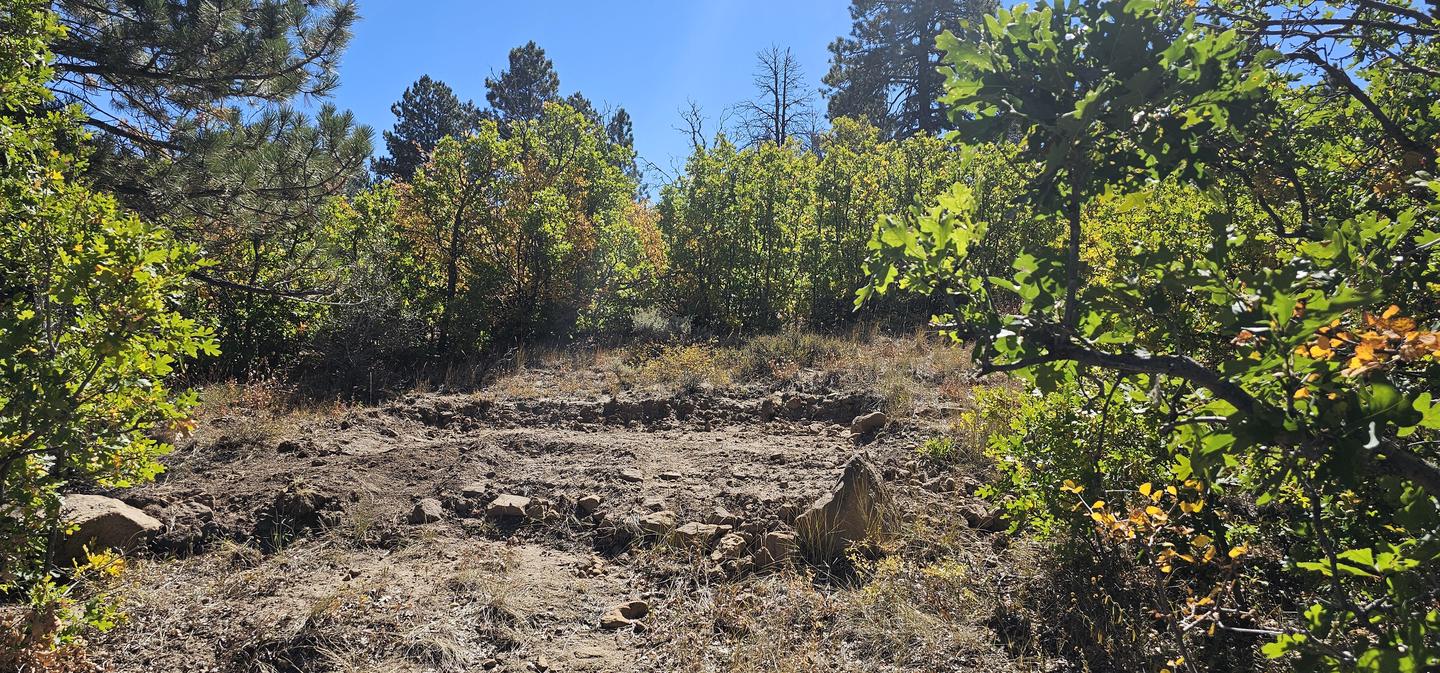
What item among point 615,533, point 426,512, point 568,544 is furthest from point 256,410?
point 615,533

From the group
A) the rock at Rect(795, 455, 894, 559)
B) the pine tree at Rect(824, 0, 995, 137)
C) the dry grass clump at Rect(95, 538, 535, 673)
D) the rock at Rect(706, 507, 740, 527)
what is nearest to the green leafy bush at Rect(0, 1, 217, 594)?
the dry grass clump at Rect(95, 538, 535, 673)

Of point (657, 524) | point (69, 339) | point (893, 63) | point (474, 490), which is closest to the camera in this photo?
point (69, 339)

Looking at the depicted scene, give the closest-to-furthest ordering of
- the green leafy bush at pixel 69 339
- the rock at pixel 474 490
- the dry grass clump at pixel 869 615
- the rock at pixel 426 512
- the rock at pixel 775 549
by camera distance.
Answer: the green leafy bush at pixel 69 339
the dry grass clump at pixel 869 615
the rock at pixel 775 549
the rock at pixel 426 512
the rock at pixel 474 490

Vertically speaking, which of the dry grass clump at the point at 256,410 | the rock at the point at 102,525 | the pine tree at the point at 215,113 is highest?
the pine tree at the point at 215,113

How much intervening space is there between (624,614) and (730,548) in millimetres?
677

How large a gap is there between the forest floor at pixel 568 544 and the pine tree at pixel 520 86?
2186cm

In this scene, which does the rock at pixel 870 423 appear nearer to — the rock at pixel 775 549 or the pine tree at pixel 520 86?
the rock at pixel 775 549

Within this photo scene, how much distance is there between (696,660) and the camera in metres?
2.92

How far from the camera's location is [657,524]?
413 cm

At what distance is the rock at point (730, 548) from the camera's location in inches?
148

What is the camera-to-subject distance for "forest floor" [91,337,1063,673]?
9.91 feet

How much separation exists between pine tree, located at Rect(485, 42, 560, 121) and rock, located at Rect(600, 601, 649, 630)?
1016 inches

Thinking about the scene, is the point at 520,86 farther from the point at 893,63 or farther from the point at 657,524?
the point at 657,524

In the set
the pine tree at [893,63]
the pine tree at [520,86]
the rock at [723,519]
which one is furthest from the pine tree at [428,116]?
the rock at [723,519]
